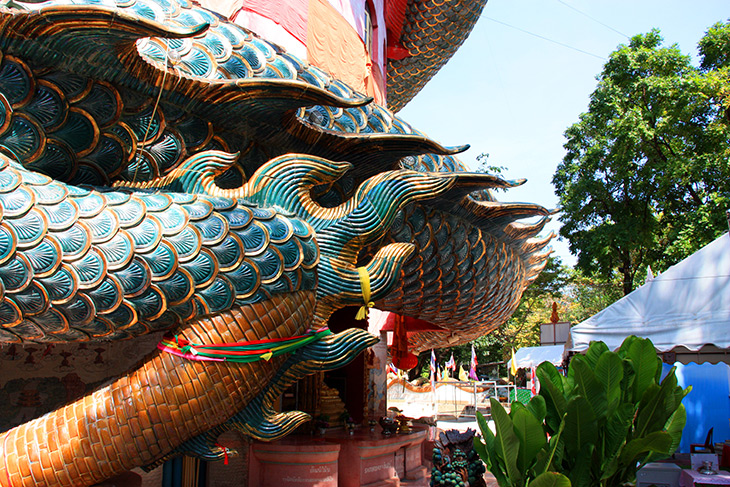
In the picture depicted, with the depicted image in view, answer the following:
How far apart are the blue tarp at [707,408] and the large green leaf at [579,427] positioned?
5634 millimetres

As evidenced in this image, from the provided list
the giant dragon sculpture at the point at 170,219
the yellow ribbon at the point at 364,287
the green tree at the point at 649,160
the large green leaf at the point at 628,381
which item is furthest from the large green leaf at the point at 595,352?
the green tree at the point at 649,160

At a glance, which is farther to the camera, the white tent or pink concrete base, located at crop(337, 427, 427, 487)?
pink concrete base, located at crop(337, 427, 427, 487)

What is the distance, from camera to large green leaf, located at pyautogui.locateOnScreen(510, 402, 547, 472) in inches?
177

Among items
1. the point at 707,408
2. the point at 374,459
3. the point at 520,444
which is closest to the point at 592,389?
the point at 520,444

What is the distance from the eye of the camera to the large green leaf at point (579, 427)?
4621 mm

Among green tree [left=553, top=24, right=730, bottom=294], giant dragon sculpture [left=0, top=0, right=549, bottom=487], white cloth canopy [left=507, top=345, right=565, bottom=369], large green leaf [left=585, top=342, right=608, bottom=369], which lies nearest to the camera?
giant dragon sculpture [left=0, top=0, right=549, bottom=487]

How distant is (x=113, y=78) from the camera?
4199 mm

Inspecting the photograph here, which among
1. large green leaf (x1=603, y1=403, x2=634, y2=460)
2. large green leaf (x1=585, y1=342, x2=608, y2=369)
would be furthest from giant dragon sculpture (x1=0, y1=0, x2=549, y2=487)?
large green leaf (x1=603, y1=403, x2=634, y2=460)

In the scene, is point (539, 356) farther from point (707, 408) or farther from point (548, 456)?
point (548, 456)

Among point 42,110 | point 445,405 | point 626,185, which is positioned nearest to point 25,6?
point 42,110

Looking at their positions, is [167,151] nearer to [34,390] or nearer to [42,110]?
[42,110]

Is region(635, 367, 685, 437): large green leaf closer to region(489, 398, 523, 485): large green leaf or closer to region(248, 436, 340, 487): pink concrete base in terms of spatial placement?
region(489, 398, 523, 485): large green leaf

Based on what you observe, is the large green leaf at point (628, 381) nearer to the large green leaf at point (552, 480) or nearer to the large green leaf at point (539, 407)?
the large green leaf at point (539, 407)

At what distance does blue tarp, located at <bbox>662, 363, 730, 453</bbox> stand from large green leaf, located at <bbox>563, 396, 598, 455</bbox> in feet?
18.5
